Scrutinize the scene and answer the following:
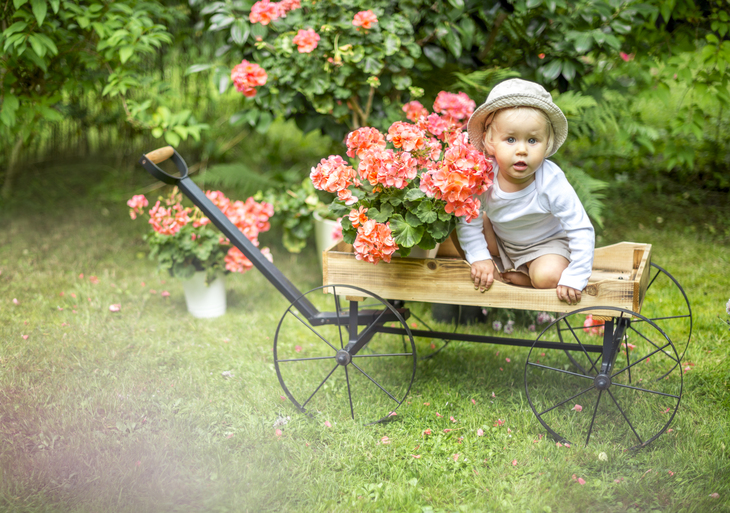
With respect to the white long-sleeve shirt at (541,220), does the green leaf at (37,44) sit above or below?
above

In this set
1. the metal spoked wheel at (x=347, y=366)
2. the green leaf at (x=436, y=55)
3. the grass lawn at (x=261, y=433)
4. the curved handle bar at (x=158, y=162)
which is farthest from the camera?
the green leaf at (x=436, y=55)

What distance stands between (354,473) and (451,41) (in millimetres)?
2382

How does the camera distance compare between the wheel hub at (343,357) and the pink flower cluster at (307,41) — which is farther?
the pink flower cluster at (307,41)

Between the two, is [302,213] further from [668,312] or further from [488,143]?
[668,312]

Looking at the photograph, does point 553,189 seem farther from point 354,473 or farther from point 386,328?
point 354,473

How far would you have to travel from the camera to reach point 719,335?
3021mm

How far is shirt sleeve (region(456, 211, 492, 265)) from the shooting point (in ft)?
7.47

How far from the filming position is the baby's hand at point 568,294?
6.90 feet

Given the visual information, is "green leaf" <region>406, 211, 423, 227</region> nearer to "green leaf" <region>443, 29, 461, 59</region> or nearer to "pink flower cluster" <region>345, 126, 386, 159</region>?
"pink flower cluster" <region>345, 126, 386, 159</region>

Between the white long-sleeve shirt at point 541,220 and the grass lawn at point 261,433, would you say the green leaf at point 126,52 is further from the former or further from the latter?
the white long-sleeve shirt at point 541,220

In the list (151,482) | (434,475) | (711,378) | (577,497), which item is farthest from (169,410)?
(711,378)

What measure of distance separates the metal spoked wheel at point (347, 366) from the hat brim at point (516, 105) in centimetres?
74

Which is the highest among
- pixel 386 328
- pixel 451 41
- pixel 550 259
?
pixel 451 41

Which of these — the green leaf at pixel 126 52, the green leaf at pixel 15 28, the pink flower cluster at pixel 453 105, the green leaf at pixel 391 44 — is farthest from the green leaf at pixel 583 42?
the green leaf at pixel 15 28
